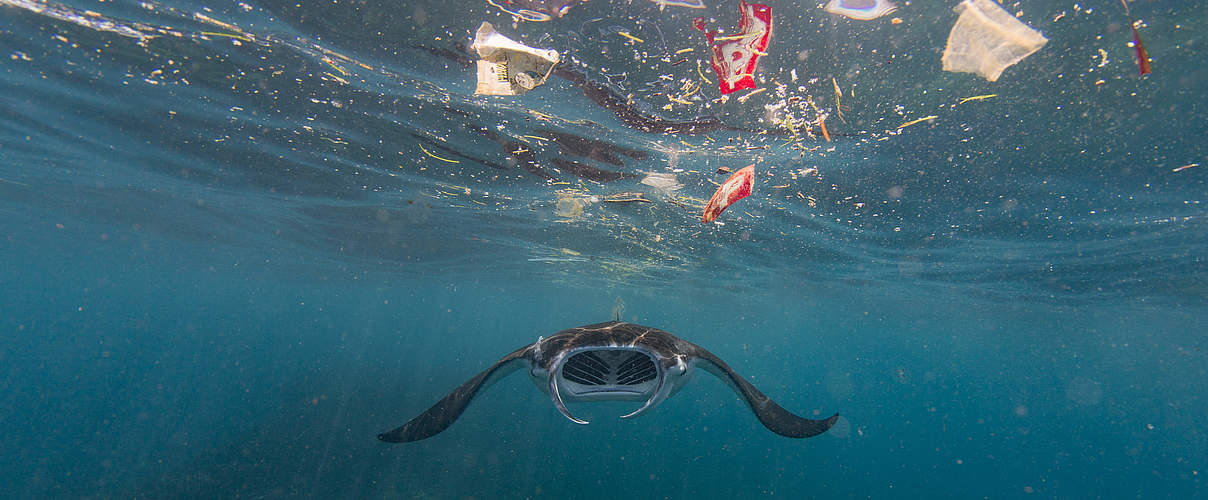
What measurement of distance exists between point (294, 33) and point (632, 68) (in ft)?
18.5

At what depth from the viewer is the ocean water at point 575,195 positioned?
6564 mm

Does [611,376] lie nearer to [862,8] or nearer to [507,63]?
[507,63]

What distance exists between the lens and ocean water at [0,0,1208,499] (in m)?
6.56

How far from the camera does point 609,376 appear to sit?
5719 millimetres

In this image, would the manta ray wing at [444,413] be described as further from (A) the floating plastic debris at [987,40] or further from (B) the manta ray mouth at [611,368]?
(A) the floating plastic debris at [987,40]

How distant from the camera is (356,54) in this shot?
7.57 m

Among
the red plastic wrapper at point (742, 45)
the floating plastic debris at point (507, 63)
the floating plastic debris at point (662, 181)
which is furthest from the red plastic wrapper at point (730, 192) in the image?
the floating plastic debris at point (662, 181)

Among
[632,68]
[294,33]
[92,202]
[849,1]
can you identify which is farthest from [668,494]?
[92,202]

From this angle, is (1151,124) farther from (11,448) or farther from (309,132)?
(11,448)

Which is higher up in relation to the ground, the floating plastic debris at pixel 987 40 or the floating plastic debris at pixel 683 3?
the floating plastic debris at pixel 987 40

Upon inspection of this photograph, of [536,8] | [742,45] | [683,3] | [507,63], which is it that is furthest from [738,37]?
[507,63]

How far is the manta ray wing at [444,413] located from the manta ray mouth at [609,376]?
684mm

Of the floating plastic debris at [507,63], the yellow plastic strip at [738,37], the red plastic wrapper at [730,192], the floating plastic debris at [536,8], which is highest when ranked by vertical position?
the yellow plastic strip at [738,37]

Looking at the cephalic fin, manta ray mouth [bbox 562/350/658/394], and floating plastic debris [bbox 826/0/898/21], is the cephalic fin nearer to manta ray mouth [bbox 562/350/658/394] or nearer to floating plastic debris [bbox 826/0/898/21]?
manta ray mouth [bbox 562/350/658/394]
